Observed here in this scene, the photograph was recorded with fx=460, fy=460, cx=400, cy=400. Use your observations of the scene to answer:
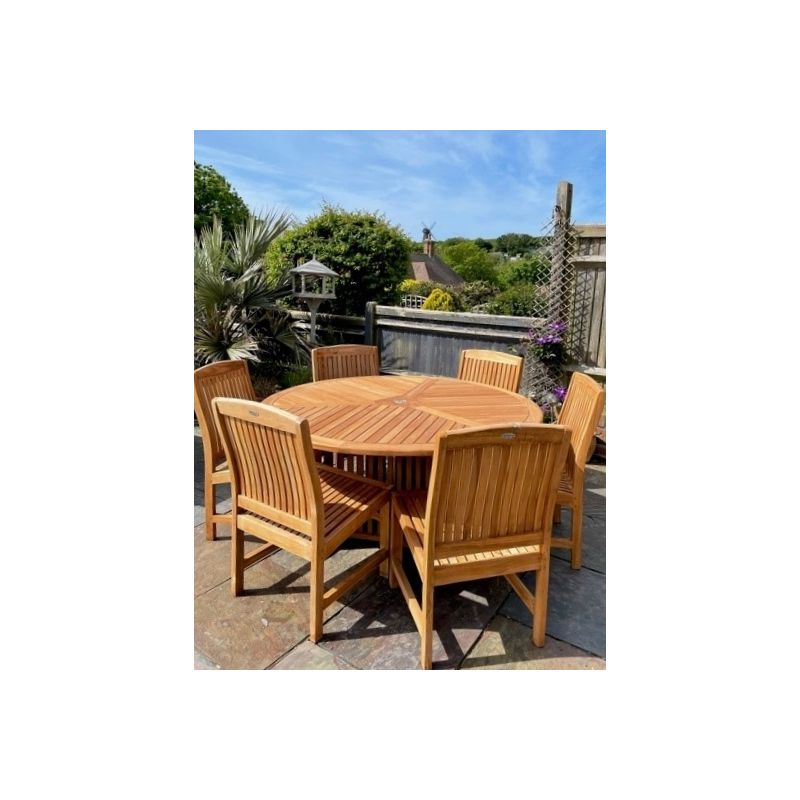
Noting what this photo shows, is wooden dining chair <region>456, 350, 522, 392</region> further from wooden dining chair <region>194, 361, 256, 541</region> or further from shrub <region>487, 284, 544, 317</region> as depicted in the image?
wooden dining chair <region>194, 361, 256, 541</region>

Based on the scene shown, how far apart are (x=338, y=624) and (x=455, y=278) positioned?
28488 millimetres

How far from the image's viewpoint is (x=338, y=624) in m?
2.10

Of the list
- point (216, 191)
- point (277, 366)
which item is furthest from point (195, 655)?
point (216, 191)

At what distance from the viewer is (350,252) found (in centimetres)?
621

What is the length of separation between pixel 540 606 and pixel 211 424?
80.3 inches

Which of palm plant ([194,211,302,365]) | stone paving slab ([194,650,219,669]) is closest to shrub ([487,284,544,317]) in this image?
palm plant ([194,211,302,365])

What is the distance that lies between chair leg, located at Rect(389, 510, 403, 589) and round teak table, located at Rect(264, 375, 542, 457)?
462 millimetres

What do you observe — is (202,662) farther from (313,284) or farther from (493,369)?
(313,284)

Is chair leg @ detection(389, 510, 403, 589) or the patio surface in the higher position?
chair leg @ detection(389, 510, 403, 589)

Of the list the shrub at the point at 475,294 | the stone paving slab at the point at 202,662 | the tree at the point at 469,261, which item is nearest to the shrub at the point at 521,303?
the shrub at the point at 475,294

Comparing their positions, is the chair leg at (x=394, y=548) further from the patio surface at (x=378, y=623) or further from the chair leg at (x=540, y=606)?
the chair leg at (x=540, y=606)

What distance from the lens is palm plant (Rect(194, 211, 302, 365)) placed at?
16.8ft

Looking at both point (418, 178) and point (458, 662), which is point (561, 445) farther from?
point (418, 178)

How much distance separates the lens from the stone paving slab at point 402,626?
1909 millimetres
